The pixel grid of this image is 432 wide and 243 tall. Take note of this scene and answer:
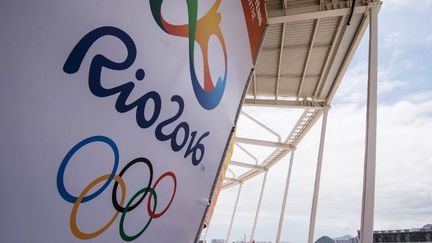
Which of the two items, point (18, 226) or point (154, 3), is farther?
point (154, 3)

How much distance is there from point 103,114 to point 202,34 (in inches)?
52.4

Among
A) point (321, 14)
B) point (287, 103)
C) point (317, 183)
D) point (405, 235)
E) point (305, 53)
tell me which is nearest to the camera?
point (321, 14)

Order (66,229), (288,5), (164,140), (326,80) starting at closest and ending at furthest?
1. (66,229)
2. (164,140)
3. (288,5)
4. (326,80)

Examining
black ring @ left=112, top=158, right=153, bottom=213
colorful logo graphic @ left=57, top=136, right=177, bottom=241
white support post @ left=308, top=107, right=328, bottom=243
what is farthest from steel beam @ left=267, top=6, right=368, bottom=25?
black ring @ left=112, top=158, right=153, bottom=213

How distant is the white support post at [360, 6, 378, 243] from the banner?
614 cm

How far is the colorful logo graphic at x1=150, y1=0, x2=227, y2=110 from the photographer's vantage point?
1.84 metres

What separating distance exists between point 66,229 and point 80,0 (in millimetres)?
1124

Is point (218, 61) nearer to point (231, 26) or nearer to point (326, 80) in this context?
point (231, 26)

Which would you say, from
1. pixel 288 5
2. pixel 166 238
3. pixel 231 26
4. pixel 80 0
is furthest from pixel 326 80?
pixel 80 0

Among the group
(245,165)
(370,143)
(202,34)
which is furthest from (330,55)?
(245,165)

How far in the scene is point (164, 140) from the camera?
2.07 metres

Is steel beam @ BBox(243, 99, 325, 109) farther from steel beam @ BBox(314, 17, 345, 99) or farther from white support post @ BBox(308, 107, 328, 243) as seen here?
white support post @ BBox(308, 107, 328, 243)

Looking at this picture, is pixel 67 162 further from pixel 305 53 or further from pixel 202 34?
pixel 305 53

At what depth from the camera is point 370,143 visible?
7234 mm
